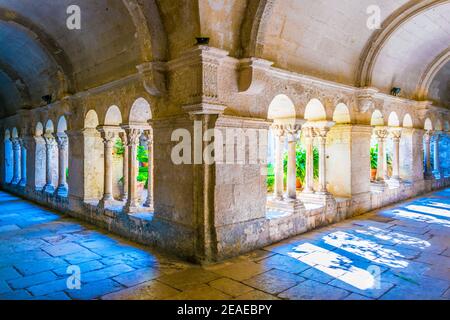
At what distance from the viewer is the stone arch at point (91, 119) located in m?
6.43

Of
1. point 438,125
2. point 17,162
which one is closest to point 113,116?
point 17,162

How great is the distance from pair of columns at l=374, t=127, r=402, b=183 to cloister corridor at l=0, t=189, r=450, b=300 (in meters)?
2.31

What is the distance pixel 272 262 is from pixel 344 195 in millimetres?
3199

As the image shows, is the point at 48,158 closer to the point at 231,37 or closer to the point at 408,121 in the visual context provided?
the point at 231,37

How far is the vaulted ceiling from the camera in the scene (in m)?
4.14

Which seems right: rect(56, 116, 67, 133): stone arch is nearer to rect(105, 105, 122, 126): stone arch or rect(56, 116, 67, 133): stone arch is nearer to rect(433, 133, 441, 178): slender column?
rect(105, 105, 122, 126): stone arch

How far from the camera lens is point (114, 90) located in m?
5.60

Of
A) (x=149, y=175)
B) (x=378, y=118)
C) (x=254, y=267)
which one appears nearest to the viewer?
(x=254, y=267)

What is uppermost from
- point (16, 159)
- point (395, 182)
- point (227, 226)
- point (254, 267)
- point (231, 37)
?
point (231, 37)

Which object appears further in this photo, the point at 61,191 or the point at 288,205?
the point at 61,191

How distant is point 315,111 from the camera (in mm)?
6020

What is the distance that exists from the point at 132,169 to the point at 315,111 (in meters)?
3.42

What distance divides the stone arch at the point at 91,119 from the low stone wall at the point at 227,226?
153cm
